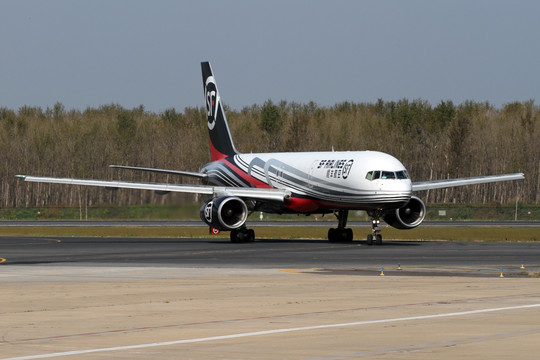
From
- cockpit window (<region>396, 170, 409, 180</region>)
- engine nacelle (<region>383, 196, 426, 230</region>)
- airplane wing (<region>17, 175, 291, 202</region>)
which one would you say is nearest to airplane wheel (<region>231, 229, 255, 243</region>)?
airplane wing (<region>17, 175, 291, 202</region>)

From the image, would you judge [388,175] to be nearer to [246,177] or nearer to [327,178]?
[327,178]

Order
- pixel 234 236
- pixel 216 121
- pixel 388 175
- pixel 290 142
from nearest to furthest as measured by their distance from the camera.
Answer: pixel 388 175 < pixel 234 236 < pixel 216 121 < pixel 290 142

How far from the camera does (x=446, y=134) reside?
475 feet

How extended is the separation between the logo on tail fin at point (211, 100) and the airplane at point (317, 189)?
16.4 ft

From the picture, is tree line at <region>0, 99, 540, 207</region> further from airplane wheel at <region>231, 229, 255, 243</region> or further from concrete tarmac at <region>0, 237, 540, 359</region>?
concrete tarmac at <region>0, 237, 540, 359</region>

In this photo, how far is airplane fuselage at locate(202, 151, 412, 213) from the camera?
47875mm

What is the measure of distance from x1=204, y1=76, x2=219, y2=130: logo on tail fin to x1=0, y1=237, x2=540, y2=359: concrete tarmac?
2590 cm

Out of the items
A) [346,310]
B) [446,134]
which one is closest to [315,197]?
[346,310]

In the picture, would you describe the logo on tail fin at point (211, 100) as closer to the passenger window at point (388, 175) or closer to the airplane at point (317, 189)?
the airplane at point (317, 189)

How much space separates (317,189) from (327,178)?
1.07 m

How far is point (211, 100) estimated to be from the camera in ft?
205

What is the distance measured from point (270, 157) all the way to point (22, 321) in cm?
3837

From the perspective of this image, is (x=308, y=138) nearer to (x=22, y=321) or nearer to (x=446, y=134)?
(x=446, y=134)

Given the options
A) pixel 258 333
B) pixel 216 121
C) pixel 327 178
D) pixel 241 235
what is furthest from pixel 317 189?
pixel 258 333
